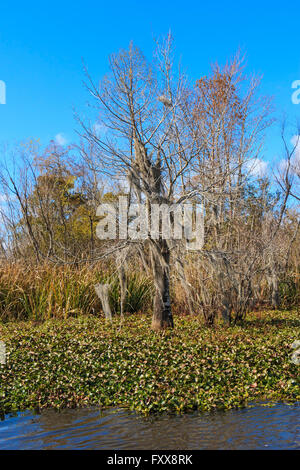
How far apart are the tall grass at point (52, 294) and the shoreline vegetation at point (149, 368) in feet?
6.32

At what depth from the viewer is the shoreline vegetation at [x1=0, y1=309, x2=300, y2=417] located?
5.64 meters

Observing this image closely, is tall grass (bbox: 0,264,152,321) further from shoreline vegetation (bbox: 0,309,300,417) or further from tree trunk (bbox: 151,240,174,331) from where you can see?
tree trunk (bbox: 151,240,174,331)

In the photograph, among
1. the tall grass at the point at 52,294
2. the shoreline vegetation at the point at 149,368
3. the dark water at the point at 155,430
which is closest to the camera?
the dark water at the point at 155,430

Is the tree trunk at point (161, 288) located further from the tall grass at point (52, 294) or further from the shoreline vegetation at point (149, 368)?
the tall grass at point (52, 294)

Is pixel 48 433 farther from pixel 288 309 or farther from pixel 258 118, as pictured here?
pixel 258 118

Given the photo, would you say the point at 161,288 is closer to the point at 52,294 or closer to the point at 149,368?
the point at 149,368

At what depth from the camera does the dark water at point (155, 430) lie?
4.35 m

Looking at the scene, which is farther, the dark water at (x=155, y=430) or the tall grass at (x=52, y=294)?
the tall grass at (x=52, y=294)

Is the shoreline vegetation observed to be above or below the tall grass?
below

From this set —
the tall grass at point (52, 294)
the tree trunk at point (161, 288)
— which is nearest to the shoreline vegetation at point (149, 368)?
the tree trunk at point (161, 288)

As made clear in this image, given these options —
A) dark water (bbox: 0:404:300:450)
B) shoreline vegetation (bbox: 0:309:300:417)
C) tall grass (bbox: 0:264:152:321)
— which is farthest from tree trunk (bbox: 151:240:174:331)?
dark water (bbox: 0:404:300:450)

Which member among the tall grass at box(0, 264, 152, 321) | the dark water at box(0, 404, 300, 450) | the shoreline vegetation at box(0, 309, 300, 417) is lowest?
the dark water at box(0, 404, 300, 450)

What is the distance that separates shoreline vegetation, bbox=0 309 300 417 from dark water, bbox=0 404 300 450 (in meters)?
0.29

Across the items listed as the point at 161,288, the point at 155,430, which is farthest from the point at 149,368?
the point at 161,288
